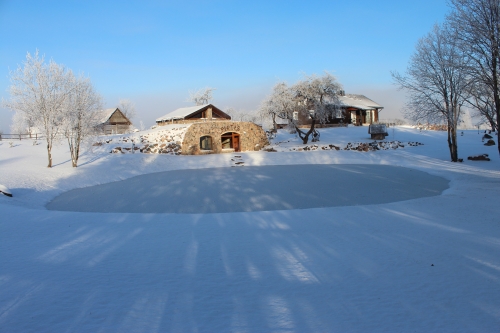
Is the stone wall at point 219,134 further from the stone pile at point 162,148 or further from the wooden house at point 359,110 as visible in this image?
the wooden house at point 359,110

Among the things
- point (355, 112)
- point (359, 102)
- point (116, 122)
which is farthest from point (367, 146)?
point (116, 122)

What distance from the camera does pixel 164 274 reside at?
16.3ft

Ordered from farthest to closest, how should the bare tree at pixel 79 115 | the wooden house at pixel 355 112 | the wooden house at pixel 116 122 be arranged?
the wooden house at pixel 116 122 < the wooden house at pixel 355 112 < the bare tree at pixel 79 115

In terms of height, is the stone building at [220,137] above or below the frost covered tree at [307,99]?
below

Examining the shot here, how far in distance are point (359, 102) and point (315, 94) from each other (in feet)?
60.8

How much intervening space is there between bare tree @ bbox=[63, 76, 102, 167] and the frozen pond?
6626 millimetres

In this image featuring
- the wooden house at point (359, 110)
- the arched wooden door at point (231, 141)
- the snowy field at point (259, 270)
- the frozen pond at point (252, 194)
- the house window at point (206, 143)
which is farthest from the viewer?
the wooden house at point (359, 110)

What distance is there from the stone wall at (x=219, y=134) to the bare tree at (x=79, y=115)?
360 inches

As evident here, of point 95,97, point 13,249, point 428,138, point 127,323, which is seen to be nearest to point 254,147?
point 95,97

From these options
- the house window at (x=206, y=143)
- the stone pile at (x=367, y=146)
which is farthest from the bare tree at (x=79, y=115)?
the stone pile at (x=367, y=146)

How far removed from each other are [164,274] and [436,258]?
14.1 ft

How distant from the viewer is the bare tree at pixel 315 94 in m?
33.7

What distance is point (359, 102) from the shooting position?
163ft

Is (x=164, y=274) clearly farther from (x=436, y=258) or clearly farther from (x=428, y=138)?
(x=428, y=138)
